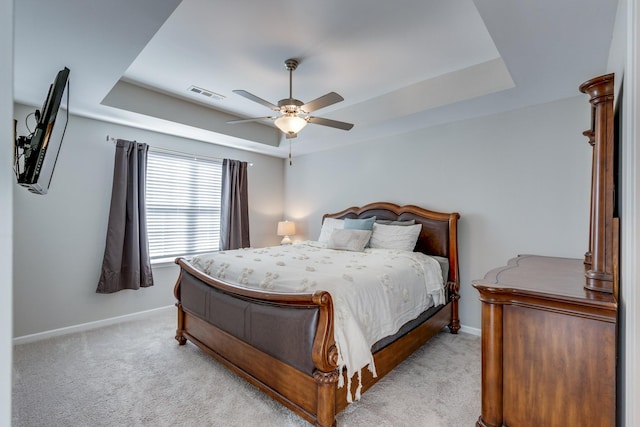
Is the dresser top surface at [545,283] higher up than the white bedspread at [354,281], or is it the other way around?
the dresser top surface at [545,283]

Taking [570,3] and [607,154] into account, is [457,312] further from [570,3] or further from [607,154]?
[570,3]

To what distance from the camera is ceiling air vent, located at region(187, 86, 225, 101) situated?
3.33 meters

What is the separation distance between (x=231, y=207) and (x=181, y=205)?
73 cm

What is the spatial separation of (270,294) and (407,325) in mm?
1286

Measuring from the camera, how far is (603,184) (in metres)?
1.36

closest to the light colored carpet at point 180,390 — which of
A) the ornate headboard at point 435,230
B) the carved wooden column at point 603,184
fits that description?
the ornate headboard at point 435,230

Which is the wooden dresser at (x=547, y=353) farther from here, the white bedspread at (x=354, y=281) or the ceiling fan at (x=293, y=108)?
the ceiling fan at (x=293, y=108)

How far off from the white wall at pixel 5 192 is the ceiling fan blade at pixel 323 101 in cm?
195

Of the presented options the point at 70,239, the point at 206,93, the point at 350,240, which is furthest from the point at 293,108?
the point at 70,239

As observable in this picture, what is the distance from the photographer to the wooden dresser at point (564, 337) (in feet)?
4.18

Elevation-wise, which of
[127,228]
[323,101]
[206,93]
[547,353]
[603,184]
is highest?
[206,93]

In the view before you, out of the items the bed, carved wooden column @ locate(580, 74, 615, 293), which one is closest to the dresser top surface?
carved wooden column @ locate(580, 74, 615, 293)

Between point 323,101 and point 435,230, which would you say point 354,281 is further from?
point 435,230

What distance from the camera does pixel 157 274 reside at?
4.02 m
